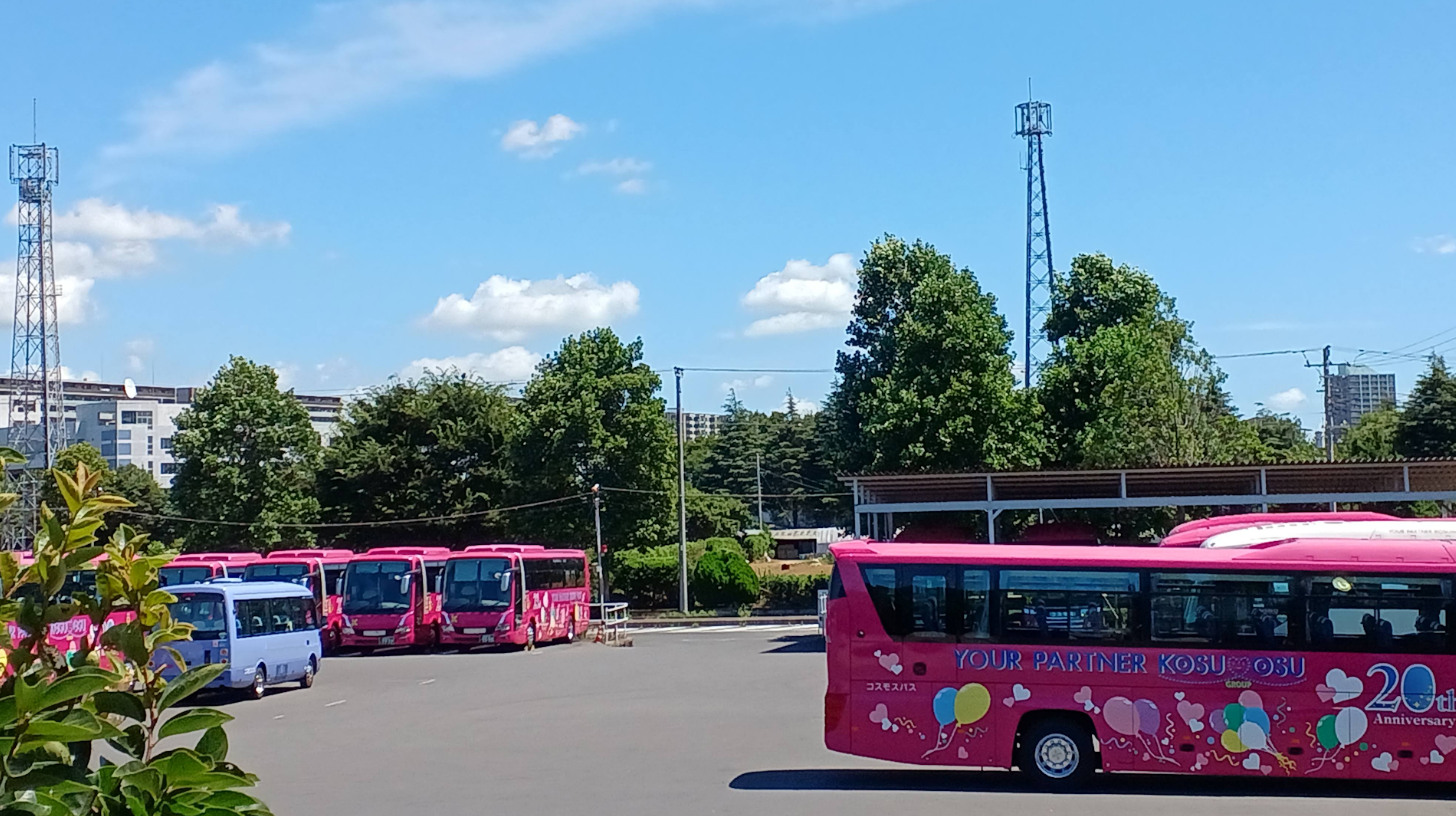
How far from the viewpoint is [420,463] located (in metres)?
59.2

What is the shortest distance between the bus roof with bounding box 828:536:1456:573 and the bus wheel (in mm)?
14683

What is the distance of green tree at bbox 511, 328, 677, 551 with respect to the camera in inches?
2071

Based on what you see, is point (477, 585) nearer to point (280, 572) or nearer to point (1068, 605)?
point (280, 572)

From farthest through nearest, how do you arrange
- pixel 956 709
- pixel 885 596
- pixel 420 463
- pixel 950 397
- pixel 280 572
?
pixel 420 463 → pixel 950 397 → pixel 280 572 → pixel 885 596 → pixel 956 709

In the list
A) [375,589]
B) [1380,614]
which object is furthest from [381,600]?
[1380,614]

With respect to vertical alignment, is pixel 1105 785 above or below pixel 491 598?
below

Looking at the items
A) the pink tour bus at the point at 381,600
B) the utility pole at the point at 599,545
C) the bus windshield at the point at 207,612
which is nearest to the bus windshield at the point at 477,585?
the pink tour bus at the point at 381,600

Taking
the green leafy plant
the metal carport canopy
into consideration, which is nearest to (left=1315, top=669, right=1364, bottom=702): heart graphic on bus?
the green leafy plant

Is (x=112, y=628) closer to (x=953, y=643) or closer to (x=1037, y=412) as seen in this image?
(x=953, y=643)

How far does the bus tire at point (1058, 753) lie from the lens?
514 inches

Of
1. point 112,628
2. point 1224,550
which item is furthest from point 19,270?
point 112,628

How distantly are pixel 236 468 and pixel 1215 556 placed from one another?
162 feet

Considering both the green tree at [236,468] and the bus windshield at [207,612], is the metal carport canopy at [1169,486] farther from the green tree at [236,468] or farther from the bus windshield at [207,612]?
the green tree at [236,468]

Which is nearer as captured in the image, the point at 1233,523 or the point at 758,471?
the point at 1233,523
